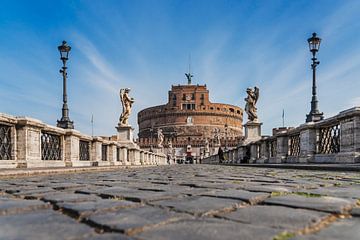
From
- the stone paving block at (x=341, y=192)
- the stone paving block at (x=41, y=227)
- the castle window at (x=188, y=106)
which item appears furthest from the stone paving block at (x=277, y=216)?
the castle window at (x=188, y=106)

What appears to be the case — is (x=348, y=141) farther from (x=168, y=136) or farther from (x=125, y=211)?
(x=168, y=136)

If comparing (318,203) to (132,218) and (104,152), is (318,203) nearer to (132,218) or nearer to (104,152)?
(132,218)

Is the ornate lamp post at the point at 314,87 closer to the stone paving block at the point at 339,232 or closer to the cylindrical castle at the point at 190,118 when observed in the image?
the stone paving block at the point at 339,232

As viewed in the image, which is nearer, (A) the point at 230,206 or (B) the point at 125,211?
(B) the point at 125,211

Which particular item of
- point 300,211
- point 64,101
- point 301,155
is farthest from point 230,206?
point 64,101

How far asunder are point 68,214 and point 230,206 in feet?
3.61

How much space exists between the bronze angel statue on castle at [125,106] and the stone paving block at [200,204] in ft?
73.3

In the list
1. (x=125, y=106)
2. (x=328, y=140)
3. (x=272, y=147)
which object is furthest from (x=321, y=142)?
(x=125, y=106)

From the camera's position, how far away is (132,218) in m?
2.08

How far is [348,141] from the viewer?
952 centimetres

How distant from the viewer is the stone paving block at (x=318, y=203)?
2402mm

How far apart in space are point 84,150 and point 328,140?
9.85 metres

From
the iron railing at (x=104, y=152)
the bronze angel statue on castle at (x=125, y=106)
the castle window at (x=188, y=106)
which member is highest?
the castle window at (x=188, y=106)

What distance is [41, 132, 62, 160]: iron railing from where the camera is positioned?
11.4 m
